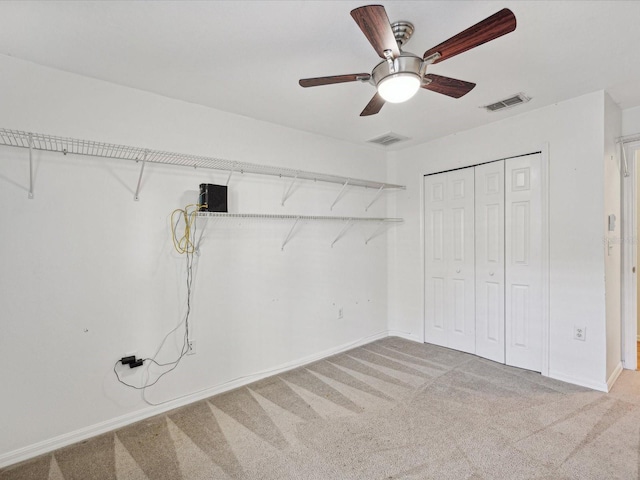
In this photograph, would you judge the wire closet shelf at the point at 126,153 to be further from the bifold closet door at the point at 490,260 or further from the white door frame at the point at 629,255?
the white door frame at the point at 629,255

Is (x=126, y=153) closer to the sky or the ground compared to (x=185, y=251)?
closer to the sky

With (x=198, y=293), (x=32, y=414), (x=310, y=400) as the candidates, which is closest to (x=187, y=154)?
(x=198, y=293)

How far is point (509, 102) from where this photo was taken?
2.65 m

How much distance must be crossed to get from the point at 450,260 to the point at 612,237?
1352mm

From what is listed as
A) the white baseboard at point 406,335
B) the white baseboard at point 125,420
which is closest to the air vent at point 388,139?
the white baseboard at point 406,335

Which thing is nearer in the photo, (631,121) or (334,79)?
(334,79)

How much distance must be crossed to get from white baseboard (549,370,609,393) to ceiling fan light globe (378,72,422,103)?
2.71 m

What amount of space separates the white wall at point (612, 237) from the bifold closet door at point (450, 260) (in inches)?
41.6

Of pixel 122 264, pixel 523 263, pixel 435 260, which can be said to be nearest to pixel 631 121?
pixel 523 263

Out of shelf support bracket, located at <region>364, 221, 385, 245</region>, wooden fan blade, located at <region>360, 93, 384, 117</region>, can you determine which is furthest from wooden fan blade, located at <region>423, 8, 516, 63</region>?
shelf support bracket, located at <region>364, 221, 385, 245</region>

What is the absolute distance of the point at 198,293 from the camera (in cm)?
257

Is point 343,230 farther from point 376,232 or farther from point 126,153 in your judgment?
point 126,153

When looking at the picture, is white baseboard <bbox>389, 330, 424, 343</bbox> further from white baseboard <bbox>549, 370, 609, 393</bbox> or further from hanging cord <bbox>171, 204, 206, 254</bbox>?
hanging cord <bbox>171, 204, 206, 254</bbox>

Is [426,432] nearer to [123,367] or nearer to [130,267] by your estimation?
[123,367]
